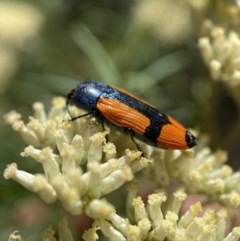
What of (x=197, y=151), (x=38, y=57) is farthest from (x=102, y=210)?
(x=38, y=57)

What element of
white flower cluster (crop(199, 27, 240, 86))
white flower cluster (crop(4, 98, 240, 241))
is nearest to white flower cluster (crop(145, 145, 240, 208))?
white flower cluster (crop(4, 98, 240, 241))

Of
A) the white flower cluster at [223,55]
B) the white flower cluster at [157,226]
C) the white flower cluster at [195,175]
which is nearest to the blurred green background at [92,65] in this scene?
the white flower cluster at [223,55]

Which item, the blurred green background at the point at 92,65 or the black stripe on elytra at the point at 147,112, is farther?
the blurred green background at the point at 92,65

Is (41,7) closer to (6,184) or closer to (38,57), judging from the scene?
(38,57)

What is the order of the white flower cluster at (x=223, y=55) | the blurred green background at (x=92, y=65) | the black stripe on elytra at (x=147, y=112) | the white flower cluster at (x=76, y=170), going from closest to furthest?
1. the white flower cluster at (x=76, y=170)
2. the black stripe on elytra at (x=147, y=112)
3. the white flower cluster at (x=223, y=55)
4. the blurred green background at (x=92, y=65)

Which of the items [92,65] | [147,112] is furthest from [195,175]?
[92,65]

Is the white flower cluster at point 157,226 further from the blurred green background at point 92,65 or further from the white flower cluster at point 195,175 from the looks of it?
the blurred green background at point 92,65

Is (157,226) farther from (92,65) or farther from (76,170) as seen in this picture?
(92,65)
